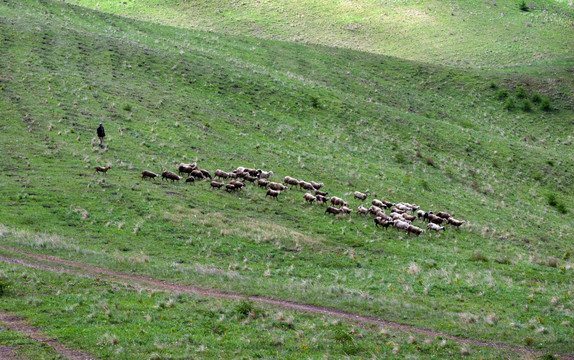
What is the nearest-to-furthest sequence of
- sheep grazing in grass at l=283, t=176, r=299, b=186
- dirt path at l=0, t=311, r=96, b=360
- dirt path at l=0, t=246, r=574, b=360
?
dirt path at l=0, t=311, r=96, b=360
dirt path at l=0, t=246, r=574, b=360
sheep grazing in grass at l=283, t=176, r=299, b=186

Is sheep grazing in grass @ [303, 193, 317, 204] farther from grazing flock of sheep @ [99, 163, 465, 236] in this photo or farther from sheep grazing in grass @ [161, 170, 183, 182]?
sheep grazing in grass @ [161, 170, 183, 182]

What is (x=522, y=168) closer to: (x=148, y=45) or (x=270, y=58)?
(x=270, y=58)

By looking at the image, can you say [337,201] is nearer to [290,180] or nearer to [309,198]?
[309,198]

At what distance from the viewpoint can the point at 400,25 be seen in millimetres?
113812

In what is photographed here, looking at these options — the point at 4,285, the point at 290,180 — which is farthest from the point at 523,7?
the point at 4,285

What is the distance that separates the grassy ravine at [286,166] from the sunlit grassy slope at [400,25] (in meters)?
12.8

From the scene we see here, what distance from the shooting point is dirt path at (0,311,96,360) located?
14891mm

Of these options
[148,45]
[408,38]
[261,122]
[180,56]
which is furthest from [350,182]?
[408,38]

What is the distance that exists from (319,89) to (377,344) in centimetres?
5638

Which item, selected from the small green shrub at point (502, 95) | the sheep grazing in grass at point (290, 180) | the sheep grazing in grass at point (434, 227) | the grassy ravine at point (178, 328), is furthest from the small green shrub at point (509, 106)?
the grassy ravine at point (178, 328)

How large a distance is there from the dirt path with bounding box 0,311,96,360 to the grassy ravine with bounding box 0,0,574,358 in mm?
528

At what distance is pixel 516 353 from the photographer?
1891 cm

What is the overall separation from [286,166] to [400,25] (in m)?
80.4

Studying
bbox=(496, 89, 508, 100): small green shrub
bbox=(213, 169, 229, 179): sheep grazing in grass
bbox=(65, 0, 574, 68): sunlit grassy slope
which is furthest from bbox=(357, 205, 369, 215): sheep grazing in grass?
Answer: bbox=(65, 0, 574, 68): sunlit grassy slope
